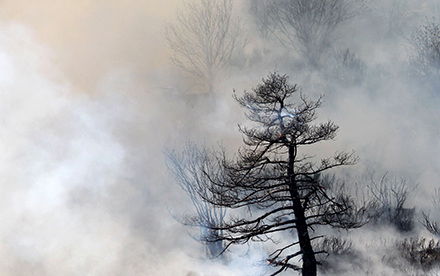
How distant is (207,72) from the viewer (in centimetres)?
2430

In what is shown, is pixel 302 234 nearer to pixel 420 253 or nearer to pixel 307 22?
pixel 420 253

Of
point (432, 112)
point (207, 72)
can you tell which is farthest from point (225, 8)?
point (432, 112)

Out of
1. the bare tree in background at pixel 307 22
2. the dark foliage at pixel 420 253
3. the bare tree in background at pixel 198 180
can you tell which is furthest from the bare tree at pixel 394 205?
the bare tree in background at pixel 307 22

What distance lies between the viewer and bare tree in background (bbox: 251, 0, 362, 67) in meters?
24.2

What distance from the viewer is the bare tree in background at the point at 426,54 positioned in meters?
19.5

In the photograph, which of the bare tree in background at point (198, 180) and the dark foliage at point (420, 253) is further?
the bare tree in background at point (198, 180)

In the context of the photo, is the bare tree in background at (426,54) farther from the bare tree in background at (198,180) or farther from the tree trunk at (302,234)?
the tree trunk at (302,234)

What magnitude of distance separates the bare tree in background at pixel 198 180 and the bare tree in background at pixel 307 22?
33.9ft

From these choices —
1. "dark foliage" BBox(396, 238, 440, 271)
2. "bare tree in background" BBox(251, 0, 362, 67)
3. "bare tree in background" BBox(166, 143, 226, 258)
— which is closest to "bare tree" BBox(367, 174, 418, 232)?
"dark foliage" BBox(396, 238, 440, 271)

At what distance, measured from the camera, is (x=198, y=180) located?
15.5 m

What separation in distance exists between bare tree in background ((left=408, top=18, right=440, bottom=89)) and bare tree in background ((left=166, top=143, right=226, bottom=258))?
12.0m

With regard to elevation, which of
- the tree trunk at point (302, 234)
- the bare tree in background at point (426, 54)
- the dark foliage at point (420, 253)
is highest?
the bare tree in background at point (426, 54)

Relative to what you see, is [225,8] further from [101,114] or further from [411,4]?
[411,4]

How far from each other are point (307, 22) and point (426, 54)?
7.17 m
